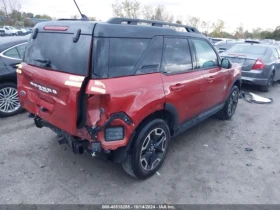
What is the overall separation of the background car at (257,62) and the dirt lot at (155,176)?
11.1 ft

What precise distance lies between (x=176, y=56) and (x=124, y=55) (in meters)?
1.05

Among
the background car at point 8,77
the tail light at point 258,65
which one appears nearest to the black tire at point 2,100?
the background car at point 8,77

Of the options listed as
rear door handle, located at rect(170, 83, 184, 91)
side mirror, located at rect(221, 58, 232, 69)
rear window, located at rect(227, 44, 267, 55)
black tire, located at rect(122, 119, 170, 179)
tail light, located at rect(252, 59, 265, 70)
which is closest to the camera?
black tire, located at rect(122, 119, 170, 179)

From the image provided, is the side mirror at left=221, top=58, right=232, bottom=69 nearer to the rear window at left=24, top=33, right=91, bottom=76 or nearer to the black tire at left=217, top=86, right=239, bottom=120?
the black tire at left=217, top=86, right=239, bottom=120

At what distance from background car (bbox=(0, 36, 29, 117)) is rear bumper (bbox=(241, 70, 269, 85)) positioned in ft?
21.9

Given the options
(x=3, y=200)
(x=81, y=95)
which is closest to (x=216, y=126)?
(x=81, y=95)

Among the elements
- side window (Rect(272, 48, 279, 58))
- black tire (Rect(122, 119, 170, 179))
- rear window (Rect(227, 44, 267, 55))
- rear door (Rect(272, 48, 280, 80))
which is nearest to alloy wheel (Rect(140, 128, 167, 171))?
black tire (Rect(122, 119, 170, 179))

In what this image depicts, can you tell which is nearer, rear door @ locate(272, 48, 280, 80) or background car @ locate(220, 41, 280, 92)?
background car @ locate(220, 41, 280, 92)

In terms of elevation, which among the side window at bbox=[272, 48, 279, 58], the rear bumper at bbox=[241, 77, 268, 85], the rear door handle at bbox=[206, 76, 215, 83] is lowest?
the rear bumper at bbox=[241, 77, 268, 85]

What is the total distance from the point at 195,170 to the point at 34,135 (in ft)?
9.63

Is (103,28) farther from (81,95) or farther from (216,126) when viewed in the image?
(216,126)

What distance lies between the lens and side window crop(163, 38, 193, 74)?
3156 mm

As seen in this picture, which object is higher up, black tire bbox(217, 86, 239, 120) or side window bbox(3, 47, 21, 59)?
side window bbox(3, 47, 21, 59)

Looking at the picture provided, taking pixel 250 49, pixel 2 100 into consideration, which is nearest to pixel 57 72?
pixel 2 100
